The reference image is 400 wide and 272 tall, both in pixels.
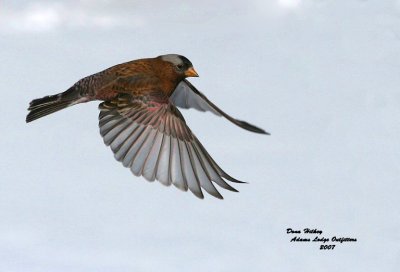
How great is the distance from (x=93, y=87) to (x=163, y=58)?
0.94 m

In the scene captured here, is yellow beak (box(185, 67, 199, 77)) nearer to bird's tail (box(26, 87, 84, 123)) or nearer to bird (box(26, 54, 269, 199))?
bird (box(26, 54, 269, 199))

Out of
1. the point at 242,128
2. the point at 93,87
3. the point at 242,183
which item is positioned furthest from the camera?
the point at 93,87

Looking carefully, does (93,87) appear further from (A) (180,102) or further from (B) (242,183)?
(B) (242,183)

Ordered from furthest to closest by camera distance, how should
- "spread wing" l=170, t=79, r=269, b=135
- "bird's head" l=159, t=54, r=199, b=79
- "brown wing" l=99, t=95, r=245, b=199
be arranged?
"spread wing" l=170, t=79, r=269, b=135 → "bird's head" l=159, t=54, r=199, b=79 → "brown wing" l=99, t=95, r=245, b=199

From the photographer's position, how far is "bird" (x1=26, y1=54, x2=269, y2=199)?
7.35 metres

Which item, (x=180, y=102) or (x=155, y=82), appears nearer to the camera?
(x=155, y=82)

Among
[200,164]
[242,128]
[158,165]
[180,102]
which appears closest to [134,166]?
[158,165]

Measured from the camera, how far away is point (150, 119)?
7.86 m

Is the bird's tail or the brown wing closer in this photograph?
the brown wing

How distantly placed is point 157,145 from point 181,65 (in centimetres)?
123

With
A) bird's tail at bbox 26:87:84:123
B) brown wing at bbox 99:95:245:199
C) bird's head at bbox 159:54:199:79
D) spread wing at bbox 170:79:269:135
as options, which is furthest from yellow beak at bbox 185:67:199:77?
bird's tail at bbox 26:87:84:123

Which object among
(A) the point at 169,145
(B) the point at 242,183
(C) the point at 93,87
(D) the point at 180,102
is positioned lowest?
(B) the point at 242,183

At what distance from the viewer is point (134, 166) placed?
23.9ft

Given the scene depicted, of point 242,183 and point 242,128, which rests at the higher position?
point 242,128
